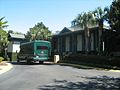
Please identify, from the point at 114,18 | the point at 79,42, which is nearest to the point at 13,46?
the point at 79,42

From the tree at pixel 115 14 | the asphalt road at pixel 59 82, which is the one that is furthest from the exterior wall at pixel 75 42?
the asphalt road at pixel 59 82

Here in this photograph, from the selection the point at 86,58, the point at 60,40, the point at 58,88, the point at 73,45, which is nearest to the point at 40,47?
the point at 86,58

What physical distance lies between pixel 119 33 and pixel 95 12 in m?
6.51

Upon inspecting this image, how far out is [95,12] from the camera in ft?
112

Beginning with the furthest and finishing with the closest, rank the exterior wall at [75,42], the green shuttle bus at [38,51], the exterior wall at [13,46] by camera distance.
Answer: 1. the exterior wall at [13,46]
2. the exterior wall at [75,42]
3. the green shuttle bus at [38,51]

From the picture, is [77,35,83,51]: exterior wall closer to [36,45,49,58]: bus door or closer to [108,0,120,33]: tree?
[36,45,49,58]: bus door

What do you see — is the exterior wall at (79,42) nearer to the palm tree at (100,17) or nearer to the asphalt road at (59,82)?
the palm tree at (100,17)

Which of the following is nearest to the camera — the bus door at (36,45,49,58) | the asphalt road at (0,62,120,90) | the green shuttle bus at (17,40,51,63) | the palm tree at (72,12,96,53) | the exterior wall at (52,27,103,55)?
the asphalt road at (0,62,120,90)

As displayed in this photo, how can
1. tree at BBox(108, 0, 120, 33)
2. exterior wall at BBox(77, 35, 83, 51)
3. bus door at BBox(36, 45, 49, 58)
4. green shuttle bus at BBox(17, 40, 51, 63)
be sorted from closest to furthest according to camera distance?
1. tree at BBox(108, 0, 120, 33)
2. green shuttle bus at BBox(17, 40, 51, 63)
3. bus door at BBox(36, 45, 49, 58)
4. exterior wall at BBox(77, 35, 83, 51)

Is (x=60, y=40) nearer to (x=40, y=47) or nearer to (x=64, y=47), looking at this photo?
(x=64, y=47)

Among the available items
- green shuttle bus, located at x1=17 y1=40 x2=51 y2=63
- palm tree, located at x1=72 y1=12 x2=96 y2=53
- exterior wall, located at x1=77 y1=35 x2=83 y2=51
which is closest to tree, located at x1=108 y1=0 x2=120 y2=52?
palm tree, located at x1=72 y1=12 x2=96 y2=53

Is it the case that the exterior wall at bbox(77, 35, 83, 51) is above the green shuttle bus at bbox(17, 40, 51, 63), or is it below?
above

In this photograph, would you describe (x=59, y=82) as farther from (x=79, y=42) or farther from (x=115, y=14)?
(x=79, y=42)

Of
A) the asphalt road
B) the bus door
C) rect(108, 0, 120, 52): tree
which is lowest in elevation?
the asphalt road
